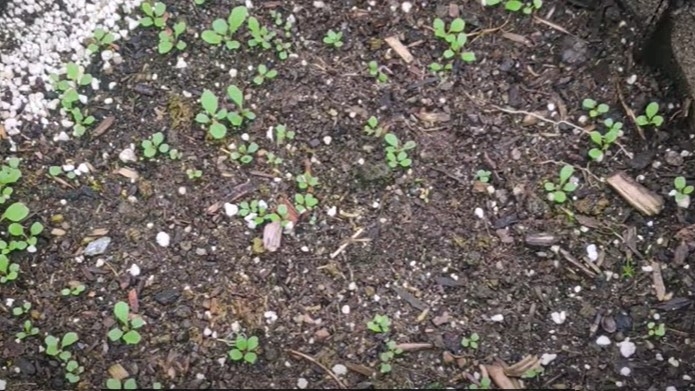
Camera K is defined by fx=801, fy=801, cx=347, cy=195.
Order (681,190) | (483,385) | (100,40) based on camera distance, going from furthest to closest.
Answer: (100,40) < (681,190) < (483,385)

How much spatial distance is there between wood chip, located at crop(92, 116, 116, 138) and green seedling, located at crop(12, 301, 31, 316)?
1.53 feet

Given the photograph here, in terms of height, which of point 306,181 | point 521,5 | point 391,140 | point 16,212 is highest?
point 521,5

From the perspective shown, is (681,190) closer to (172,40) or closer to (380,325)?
(380,325)

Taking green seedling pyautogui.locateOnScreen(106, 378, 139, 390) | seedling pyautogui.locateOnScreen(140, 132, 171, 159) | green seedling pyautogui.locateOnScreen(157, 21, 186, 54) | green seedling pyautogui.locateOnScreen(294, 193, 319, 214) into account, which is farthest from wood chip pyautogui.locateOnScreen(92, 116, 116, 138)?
green seedling pyautogui.locateOnScreen(106, 378, 139, 390)

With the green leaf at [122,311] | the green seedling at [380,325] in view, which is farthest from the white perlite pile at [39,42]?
the green seedling at [380,325]

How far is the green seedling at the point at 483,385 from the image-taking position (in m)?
1.88

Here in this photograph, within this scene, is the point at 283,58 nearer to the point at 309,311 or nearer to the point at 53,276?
the point at 309,311

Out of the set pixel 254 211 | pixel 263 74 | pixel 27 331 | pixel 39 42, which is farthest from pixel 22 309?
pixel 263 74

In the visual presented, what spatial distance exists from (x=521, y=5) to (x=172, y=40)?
0.95 meters

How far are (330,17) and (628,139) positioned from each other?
854mm

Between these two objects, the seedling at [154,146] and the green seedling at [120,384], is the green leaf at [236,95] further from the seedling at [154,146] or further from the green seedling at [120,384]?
the green seedling at [120,384]

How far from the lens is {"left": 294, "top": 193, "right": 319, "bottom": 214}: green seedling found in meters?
2.03

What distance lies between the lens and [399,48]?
2166mm

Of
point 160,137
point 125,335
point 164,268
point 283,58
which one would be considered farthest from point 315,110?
point 125,335
